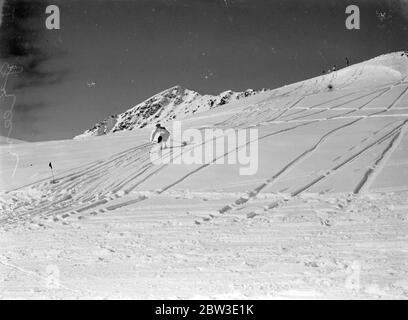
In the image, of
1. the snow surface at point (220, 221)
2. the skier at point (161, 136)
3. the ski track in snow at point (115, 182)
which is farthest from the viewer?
the skier at point (161, 136)

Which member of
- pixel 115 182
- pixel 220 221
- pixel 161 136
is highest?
pixel 161 136

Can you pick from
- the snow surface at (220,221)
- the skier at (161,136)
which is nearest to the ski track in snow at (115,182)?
the snow surface at (220,221)

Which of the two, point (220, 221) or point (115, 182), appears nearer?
point (220, 221)

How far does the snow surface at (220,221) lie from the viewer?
4.80 m

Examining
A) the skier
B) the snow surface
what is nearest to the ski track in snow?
the snow surface

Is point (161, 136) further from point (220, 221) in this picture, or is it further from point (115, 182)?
point (220, 221)

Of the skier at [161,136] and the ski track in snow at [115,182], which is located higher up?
the skier at [161,136]

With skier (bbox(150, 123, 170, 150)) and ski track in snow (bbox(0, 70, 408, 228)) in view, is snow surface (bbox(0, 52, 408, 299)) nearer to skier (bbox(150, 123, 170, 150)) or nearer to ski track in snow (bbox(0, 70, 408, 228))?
ski track in snow (bbox(0, 70, 408, 228))

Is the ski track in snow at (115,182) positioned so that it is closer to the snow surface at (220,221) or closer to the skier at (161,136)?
the snow surface at (220,221)

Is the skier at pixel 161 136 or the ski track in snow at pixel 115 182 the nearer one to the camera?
the ski track in snow at pixel 115 182

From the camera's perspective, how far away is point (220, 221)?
673cm

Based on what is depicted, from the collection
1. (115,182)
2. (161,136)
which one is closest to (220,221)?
(115,182)

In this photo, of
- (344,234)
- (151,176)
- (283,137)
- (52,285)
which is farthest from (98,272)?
(283,137)
